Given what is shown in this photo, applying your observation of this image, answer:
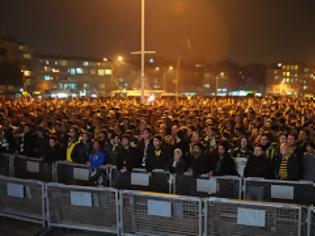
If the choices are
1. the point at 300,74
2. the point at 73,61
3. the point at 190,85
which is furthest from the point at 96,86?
the point at 300,74

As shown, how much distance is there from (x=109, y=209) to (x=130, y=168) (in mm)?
1453

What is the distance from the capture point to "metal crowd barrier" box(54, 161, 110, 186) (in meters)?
8.22

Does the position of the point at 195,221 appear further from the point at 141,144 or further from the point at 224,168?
the point at 141,144

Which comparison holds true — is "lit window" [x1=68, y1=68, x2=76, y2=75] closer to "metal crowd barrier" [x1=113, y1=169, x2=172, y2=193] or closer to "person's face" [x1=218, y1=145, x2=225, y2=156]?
"person's face" [x1=218, y1=145, x2=225, y2=156]

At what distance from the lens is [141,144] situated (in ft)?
31.7

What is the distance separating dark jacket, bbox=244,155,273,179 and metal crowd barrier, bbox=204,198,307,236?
2.10 m

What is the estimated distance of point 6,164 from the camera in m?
9.88

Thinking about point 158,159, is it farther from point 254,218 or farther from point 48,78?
point 48,78

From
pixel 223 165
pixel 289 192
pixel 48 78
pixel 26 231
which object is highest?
pixel 48 78

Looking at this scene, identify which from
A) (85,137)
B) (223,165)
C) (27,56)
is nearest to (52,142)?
(85,137)

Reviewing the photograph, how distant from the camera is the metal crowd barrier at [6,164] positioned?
9.65 meters

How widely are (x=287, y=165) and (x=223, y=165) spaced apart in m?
1.17

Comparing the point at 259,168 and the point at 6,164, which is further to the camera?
the point at 6,164

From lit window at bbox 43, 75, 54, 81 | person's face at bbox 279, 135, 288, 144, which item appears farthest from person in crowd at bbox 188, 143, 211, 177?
lit window at bbox 43, 75, 54, 81
